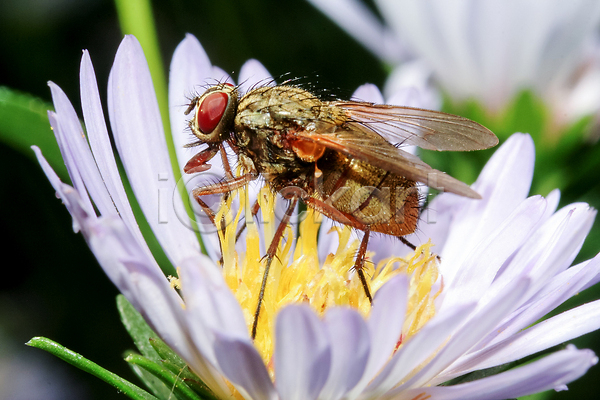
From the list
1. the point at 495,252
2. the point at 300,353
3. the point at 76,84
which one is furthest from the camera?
the point at 76,84

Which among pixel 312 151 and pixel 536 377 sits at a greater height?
pixel 312 151

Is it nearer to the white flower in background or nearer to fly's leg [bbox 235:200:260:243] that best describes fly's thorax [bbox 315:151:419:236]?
fly's leg [bbox 235:200:260:243]

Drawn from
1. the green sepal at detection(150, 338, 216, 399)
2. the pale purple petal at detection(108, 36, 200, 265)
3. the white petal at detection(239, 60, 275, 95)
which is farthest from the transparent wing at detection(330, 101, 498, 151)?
the green sepal at detection(150, 338, 216, 399)

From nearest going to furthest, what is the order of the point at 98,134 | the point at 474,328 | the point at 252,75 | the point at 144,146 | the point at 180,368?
the point at 474,328 < the point at 180,368 < the point at 98,134 < the point at 144,146 < the point at 252,75

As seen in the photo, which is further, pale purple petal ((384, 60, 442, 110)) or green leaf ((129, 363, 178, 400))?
pale purple petal ((384, 60, 442, 110))

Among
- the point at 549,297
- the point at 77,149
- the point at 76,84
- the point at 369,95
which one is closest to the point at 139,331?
the point at 77,149

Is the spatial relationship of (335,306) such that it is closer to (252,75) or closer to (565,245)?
(565,245)
